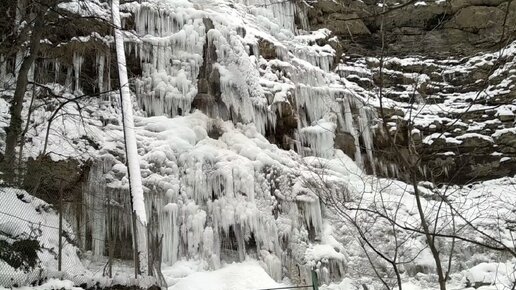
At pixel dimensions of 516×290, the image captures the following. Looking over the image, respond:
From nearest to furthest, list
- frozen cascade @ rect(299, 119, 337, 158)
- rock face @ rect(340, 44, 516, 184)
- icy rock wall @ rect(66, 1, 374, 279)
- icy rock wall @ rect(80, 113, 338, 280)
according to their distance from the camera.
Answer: icy rock wall @ rect(80, 113, 338, 280)
icy rock wall @ rect(66, 1, 374, 279)
frozen cascade @ rect(299, 119, 337, 158)
rock face @ rect(340, 44, 516, 184)

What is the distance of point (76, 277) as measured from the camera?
614 centimetres

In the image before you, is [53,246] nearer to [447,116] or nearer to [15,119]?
[15,119]

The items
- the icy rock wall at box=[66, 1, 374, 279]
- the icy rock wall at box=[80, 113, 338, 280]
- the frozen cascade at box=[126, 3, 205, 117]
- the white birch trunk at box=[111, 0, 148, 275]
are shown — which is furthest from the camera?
the frozen cascade at box=[126, 3, 205, 117]

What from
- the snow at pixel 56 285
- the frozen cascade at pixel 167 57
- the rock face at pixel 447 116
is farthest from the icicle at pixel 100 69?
the rock face at pixel 447 116

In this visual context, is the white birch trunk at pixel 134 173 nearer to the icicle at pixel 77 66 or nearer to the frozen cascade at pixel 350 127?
the icicle at pixel 77 66

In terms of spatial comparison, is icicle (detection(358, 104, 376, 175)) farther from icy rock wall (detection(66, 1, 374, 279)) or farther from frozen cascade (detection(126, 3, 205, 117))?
frozen cascade (detection(126, 3, 205, 117))

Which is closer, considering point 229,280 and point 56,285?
point 56,285

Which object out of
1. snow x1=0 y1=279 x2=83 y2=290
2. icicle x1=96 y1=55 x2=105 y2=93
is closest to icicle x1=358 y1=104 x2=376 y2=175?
icicle x1=96 y1=55 x2=105 y2=93

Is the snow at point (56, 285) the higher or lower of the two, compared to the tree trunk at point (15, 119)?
lower

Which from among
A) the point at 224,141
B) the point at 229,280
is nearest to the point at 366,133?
the point at 224,141

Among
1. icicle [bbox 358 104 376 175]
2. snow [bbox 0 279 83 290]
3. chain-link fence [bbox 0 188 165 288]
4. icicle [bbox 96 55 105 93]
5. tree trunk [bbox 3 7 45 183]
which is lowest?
snow [bbox 0 279 83 290]

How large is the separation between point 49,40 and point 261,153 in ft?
18.9

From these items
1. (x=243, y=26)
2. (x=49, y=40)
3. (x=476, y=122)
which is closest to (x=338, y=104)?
(x=243, y=26)

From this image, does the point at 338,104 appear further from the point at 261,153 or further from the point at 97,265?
the point at 97,265
